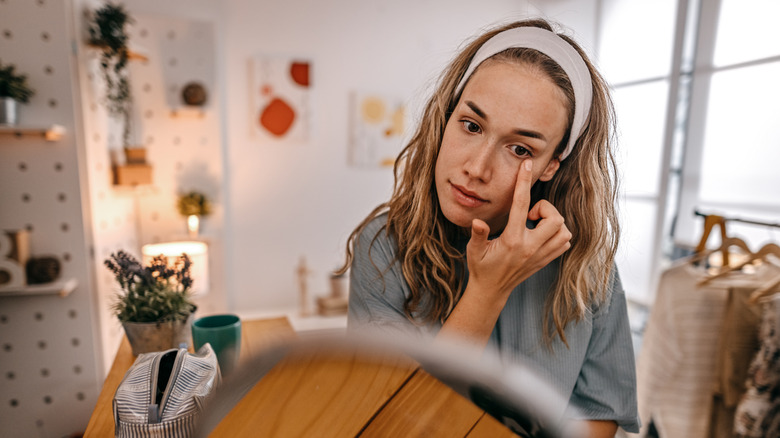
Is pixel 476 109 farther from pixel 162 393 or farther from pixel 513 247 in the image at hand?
pixel 162 393

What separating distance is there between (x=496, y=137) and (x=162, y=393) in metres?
0.40

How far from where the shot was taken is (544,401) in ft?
0.57

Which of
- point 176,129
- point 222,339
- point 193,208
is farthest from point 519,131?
point 176,129

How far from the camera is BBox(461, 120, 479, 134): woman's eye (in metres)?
0.44

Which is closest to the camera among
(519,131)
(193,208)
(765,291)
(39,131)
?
(519,131)

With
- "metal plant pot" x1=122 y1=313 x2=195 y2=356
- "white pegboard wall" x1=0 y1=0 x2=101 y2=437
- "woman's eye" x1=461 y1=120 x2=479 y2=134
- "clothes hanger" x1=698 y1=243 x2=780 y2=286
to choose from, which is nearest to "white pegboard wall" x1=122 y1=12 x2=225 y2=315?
"white pegboard wall" x1=0 y1=0 x2=101 y2=437

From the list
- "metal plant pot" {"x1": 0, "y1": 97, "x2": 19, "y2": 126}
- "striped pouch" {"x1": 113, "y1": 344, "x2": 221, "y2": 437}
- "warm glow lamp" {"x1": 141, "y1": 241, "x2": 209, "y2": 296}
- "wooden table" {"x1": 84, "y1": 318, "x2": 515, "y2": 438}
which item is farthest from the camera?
"warm glow lamp" {"x1": 141, "y1": 241, "x2": 209, "y2": 296}

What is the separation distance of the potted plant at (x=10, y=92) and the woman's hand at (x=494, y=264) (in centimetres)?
154

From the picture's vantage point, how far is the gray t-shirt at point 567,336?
0.52 m

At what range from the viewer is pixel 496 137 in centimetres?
41

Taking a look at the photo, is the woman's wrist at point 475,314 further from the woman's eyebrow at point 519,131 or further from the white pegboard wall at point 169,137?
the white pegboard wall at point 169,137

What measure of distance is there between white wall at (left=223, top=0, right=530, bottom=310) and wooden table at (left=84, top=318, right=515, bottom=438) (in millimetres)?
2469

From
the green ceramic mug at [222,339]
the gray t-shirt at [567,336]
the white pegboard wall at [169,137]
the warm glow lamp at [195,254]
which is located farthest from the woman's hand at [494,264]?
the white pegboard wall at [169,137]

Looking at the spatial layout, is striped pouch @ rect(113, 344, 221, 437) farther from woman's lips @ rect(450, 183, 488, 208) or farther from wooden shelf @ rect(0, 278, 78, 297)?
wooden shelf @ rect(0, 278, 78, 297)
